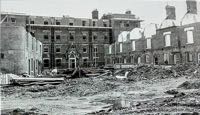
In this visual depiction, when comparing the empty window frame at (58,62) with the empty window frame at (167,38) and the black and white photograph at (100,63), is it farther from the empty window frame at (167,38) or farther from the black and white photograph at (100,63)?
the empty window frame at (167,38)

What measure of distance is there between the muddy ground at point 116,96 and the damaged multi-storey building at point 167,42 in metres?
9.15

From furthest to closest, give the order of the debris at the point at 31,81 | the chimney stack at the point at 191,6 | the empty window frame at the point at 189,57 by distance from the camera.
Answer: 1. the chimney stack at the point at 191,6
2. the empty window frame at the point at 189,57
3. the debris at the point at 31,81

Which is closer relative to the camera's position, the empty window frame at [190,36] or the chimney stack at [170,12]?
the empty window frame at [190,36]

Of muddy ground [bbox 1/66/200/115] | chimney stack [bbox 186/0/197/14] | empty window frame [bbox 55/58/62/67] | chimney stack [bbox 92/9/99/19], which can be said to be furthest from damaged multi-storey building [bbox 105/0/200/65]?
empty window frame [bbox 55/58/62/67]

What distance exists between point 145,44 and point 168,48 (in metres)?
5.90

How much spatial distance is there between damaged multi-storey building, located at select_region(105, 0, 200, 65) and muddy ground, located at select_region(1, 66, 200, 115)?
9.15m

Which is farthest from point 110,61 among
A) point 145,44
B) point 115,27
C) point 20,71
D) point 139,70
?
point 20,71

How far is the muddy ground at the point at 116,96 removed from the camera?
29.5 feet

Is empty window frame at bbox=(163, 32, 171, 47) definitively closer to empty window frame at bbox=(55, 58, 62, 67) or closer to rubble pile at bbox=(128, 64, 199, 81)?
rubble pile at bbox=(128, 64, 199, 81)

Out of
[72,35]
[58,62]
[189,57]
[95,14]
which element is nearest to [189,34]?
[189,57]

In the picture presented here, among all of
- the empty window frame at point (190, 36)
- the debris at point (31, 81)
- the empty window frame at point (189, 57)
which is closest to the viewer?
the debris at point (31, 81)

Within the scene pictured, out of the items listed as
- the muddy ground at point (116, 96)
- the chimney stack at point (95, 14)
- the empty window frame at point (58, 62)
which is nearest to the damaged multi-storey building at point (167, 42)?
the muddy ground at point (116, 96)

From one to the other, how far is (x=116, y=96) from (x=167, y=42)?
26.6 metres

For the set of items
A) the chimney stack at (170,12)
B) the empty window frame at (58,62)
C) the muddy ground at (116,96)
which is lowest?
the muddy ground at (116,96)
